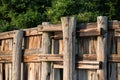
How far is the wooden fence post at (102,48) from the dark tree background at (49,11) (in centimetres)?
339

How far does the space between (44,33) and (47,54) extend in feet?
1.59

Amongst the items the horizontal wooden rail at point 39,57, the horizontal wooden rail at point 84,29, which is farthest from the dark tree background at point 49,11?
the horizontal wooden rail at point 84,29

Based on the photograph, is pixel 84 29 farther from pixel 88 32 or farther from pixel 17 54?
pixel 17 54

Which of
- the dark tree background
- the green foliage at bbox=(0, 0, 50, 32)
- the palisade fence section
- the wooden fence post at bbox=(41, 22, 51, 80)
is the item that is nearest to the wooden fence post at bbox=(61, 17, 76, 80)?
the palisade fence section

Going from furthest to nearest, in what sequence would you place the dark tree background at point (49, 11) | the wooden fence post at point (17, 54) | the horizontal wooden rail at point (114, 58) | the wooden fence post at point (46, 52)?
the dark tree background at point (49, 11) < the wooden fence post at point (17, 54) < the wooden fence post at point (46, 52) < the horizontal wooden rail at point (114, 58)

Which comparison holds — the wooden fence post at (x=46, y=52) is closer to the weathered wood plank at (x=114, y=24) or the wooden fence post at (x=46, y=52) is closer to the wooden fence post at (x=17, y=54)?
the wooden fence post at (x=17, y=54)

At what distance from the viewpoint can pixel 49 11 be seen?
11.1 meters

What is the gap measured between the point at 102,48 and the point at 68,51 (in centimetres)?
79

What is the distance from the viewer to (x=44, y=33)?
757cm

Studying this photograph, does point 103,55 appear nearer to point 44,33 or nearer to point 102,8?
point 44,33

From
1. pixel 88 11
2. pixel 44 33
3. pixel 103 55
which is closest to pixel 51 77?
pixel 44 33

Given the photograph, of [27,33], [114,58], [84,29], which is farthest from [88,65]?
[27,33]

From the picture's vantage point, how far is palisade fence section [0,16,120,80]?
21.1 ft

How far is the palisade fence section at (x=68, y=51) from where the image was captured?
6441mm
